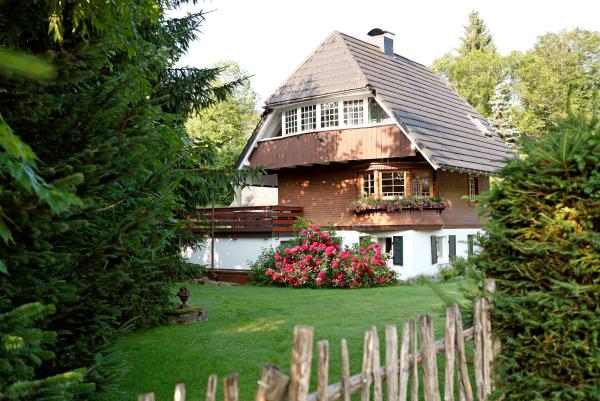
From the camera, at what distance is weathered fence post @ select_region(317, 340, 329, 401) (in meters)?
3.00

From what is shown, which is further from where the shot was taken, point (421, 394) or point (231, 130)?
point (231, 130)

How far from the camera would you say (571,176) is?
484 cm

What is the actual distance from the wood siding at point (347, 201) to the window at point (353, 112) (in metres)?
1.95

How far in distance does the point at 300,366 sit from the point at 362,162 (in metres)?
20.3

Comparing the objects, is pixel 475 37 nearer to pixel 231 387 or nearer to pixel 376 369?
pixel 376 369

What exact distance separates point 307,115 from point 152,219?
66.9 feet

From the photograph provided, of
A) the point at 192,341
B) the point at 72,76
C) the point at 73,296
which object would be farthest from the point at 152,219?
the point at 192,341

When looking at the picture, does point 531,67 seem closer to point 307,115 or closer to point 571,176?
point 307,115

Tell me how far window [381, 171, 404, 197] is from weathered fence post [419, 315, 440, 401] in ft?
60.3

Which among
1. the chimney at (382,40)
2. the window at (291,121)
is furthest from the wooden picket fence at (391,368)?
the chimney at (382,40)

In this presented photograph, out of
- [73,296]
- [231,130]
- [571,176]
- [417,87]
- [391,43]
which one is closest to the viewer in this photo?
[73,296]

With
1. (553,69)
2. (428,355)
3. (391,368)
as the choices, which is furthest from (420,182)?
(553,69)

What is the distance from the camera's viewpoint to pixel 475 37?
193 ft

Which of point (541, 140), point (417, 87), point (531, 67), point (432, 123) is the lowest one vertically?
point (541, 140)
